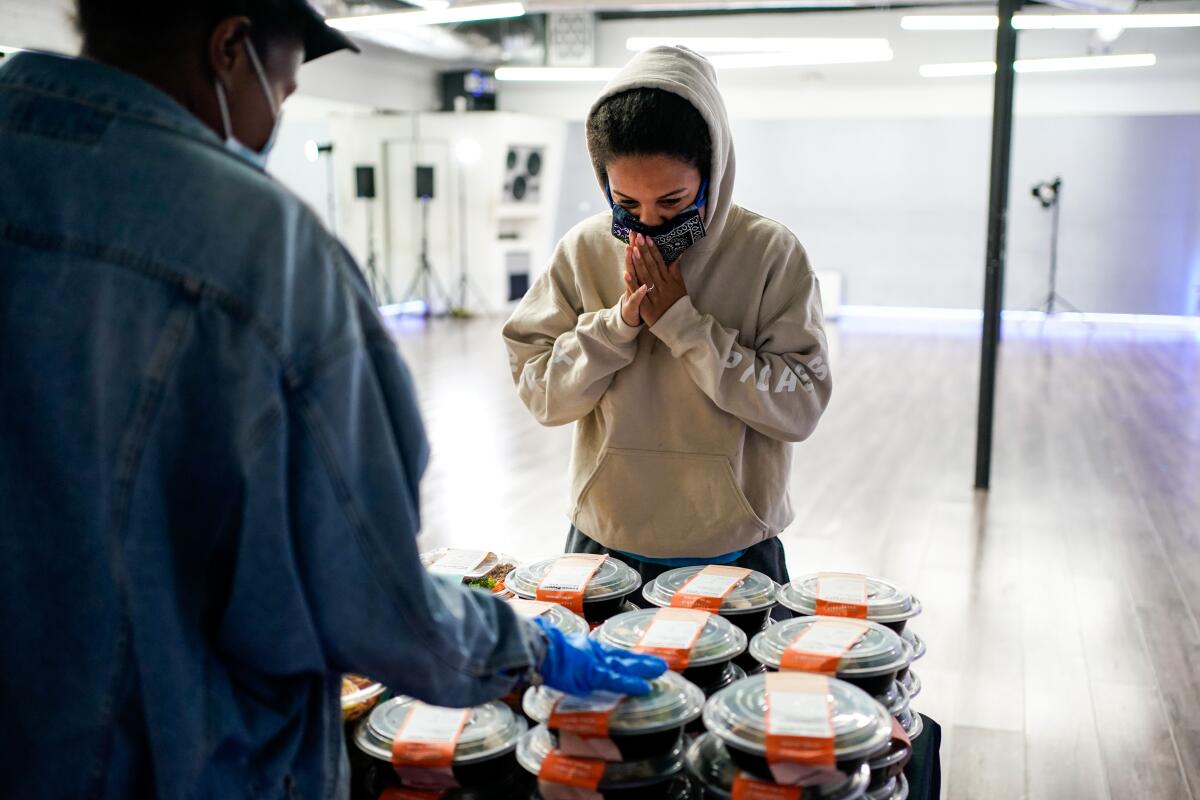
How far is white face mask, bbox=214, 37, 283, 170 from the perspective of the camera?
931mm

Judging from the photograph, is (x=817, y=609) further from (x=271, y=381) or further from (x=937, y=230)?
(x=937, y=230)

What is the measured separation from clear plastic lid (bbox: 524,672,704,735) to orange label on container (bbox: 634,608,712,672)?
1.8 inches

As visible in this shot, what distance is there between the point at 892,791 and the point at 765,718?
234 mm

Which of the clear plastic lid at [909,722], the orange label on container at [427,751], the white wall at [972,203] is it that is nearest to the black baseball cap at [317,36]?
the orange label on container at [427,751]

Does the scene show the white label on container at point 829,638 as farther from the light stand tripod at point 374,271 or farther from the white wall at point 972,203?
the white wall at point 972,203

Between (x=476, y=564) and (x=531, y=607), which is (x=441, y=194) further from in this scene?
(x=531, y=607)

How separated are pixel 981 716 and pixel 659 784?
7.14ft

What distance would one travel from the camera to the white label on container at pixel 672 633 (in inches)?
51.0

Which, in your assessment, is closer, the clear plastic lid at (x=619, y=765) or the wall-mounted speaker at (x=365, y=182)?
the clear plastic lid at (x=619, y=765)

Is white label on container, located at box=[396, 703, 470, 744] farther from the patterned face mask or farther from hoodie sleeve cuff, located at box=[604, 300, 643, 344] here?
the patterned face mask

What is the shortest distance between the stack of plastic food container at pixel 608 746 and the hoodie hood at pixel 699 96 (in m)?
0.82

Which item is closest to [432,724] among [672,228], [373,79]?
[672,228]

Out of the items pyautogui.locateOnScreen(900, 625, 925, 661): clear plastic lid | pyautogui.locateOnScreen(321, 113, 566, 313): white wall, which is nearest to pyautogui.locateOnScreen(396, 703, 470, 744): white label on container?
pyautogui.locateOnScreen(900, 625, 925, 661): clear plastic lid

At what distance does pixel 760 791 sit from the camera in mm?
1080
